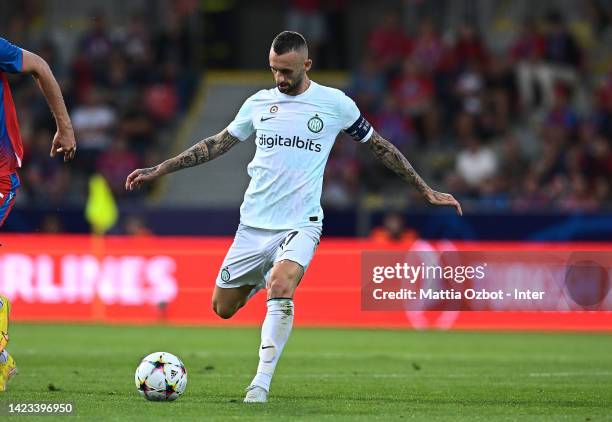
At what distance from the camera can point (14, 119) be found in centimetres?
880

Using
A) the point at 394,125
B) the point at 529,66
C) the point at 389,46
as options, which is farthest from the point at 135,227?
the point at 529,66

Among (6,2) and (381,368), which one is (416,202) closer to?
(381,368)

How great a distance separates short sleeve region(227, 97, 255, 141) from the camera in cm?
930

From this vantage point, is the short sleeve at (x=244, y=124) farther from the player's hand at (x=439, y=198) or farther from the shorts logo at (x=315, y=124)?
the player's hand at (x=439, y=198)

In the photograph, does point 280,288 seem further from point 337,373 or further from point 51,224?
point 51,224

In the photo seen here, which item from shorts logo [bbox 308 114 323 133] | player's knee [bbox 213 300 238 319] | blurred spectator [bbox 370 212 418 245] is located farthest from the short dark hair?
blurred spectator [bbox 370 212 418 245]

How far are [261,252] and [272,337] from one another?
2.44 feet

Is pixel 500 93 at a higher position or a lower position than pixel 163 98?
higher

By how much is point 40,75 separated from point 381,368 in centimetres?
483

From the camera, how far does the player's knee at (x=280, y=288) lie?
8.73 m

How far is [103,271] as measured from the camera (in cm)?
1928

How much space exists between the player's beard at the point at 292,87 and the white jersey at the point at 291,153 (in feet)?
0.16

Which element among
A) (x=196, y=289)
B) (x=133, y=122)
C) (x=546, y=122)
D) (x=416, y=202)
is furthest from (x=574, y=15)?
(x=196, y=289)

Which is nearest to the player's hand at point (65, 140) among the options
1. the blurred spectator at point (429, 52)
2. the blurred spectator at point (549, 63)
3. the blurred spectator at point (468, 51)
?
the blurred spectator at point (429, 52)
